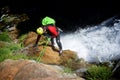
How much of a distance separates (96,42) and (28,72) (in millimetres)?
6857

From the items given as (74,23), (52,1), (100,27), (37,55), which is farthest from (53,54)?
(52,1)

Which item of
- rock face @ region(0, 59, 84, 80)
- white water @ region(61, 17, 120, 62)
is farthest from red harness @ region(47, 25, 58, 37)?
rock face @ region(0, 59, 84, 80)

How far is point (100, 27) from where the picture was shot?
54.7ft

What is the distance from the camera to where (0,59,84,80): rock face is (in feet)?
26.6

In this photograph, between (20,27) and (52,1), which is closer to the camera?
(20,27)

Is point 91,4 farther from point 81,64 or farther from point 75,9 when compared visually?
point 81,64

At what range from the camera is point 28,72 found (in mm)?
8430

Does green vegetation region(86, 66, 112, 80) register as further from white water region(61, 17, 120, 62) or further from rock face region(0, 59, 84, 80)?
white water region(61, 17, 120, 62)

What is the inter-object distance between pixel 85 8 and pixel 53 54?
27.4ft

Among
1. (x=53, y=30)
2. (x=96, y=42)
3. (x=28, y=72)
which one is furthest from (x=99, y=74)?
(x=96, y=42)

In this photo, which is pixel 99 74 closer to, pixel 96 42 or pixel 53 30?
pixel 53 30

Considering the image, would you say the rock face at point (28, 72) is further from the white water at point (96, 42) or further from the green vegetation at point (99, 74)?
the white water at point (96, 42)

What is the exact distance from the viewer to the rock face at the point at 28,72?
8.10 meters

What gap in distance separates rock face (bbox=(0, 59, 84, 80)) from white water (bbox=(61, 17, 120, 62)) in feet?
13.0
